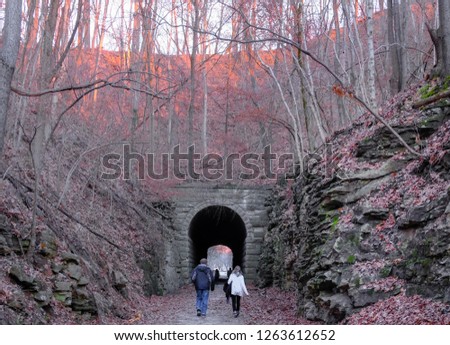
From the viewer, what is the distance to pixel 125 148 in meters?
15.9

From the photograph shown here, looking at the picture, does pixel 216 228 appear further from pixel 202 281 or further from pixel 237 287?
pixel 202 281

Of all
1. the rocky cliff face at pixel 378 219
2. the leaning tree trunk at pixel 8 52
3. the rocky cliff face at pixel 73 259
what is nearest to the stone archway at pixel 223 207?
the rocky cliff face at pixel 73 259

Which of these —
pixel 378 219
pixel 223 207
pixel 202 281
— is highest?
pixel 223 207

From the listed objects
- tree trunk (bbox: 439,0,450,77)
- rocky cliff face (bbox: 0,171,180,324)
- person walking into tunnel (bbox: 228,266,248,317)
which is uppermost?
tree trunk (bbox: 439,0,450,77)

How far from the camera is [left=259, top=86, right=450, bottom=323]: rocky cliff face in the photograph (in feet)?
21.2

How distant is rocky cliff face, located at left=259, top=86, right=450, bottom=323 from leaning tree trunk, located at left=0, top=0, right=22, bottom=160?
5554 mm

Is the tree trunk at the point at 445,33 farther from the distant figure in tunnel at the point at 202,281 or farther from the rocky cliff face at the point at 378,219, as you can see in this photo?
the distant figure in tunnel at the point at 202,281

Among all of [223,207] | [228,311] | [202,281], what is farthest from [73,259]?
[223,207]

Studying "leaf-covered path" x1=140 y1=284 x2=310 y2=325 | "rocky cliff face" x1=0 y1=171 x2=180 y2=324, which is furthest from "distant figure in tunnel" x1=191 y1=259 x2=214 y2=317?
"rocky cliff face" x1=0 y1=171 x2=180 y2=324

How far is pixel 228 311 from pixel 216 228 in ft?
43.5

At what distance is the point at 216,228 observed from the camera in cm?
2559

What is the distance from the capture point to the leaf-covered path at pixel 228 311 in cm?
1010

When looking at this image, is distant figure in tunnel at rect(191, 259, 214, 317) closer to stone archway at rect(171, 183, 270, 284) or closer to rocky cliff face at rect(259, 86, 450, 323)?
rocky cliff face at rect(259, 86, 450, 323)

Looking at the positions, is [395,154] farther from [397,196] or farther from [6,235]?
[6,235]
